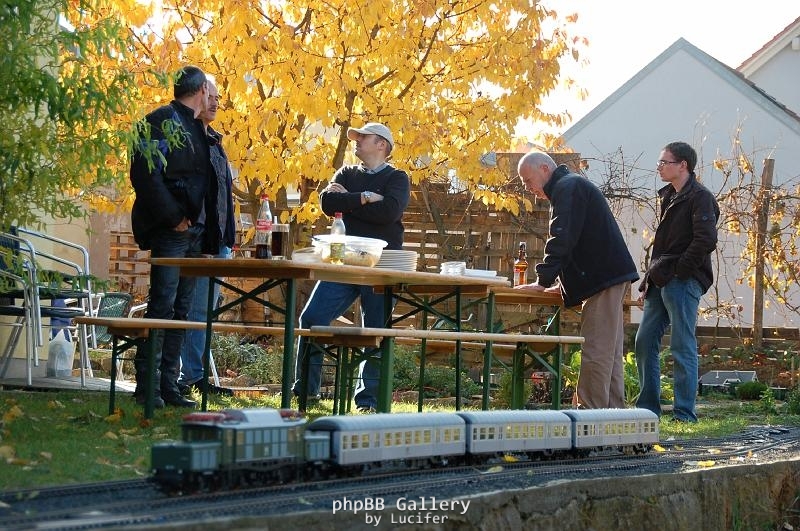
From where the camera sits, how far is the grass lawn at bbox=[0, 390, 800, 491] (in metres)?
5.14

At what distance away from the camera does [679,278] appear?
380 inches

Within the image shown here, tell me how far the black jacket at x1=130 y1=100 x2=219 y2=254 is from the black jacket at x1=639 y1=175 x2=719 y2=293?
11.5 ft

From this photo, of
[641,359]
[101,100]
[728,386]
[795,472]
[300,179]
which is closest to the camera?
[101,100]

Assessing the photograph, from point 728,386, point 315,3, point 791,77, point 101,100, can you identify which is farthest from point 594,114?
point 101,100

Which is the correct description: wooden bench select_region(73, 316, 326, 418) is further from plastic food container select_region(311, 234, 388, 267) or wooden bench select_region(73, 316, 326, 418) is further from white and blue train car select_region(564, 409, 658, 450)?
white and blue train car select_region(564, 409, 658, 450)

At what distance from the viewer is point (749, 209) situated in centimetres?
1684

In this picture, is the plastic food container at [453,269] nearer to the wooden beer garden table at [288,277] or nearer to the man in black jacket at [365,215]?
the wooden beer garden table at [288,277]

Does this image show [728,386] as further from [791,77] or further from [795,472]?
[791,77]

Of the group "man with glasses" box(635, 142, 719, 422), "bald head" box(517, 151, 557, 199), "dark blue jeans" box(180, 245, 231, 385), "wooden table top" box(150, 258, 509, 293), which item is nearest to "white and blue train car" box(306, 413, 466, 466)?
"wooden table top" box(150, 258, 509, 293)

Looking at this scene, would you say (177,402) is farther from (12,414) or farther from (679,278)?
(679,278)

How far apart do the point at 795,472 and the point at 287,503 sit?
3.95 metres

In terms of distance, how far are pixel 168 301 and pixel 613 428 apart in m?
2.84

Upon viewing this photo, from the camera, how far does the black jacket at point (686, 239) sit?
9570mm

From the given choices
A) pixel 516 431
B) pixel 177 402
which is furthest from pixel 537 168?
pixel 177 402
